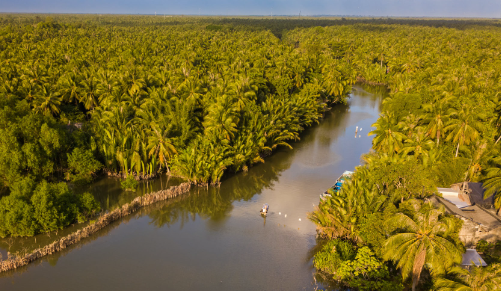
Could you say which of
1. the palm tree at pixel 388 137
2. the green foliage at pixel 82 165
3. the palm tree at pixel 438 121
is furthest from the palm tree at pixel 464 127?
the green foliage at pixel 82 165

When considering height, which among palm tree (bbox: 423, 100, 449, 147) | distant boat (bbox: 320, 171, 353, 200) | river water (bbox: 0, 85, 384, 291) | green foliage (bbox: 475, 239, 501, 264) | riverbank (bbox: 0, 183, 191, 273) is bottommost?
river water (bbox: 0, 85, 384, 291)

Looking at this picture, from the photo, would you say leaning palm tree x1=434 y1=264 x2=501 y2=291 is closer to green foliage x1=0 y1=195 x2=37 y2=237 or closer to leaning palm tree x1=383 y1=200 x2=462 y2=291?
leaning palm tree x1=383 y1=200 x2=462 y2=291

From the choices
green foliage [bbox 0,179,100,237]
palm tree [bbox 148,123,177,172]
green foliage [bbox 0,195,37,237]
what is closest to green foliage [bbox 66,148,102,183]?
palm tree [bbox 148,123,177,172]

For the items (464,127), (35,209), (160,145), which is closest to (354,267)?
(160,145)

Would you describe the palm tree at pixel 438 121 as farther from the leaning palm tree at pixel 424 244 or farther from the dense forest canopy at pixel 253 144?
the leaning palm tree at pixel 424 244

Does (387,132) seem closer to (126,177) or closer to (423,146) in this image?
(423,146)

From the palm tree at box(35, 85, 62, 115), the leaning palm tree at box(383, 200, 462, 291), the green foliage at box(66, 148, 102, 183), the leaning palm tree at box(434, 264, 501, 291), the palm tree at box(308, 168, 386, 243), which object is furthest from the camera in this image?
the palm tree at box(35, 85, 62, 115)
